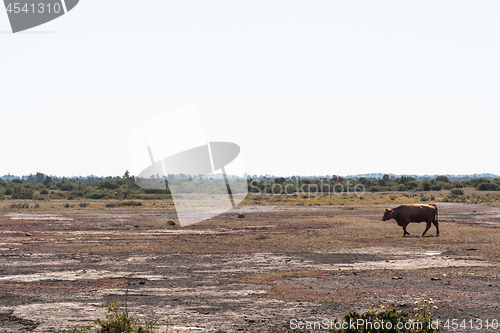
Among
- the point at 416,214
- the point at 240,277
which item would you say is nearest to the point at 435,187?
the point at 416,214

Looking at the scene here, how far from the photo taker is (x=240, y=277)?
1473cm

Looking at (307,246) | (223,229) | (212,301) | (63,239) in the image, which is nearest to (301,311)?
(212,301)

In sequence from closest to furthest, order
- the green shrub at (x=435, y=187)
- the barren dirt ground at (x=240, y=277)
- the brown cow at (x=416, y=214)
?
the barren dirt ground at (x=240, y=277) → the brown cow at (x=416, y=214) → the green shrub at (x=435, y=187)

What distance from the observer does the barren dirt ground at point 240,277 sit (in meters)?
10.4

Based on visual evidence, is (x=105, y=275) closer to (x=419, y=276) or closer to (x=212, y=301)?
(x=212, y=301)

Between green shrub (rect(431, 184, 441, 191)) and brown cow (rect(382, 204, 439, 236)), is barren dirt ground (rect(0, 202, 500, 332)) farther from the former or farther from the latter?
green shrub (rect(431, 184, 441, 191))

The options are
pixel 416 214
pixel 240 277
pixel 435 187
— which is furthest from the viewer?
pixel 435 187

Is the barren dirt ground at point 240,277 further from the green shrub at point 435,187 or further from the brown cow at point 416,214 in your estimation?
the green shrub at point 435,187

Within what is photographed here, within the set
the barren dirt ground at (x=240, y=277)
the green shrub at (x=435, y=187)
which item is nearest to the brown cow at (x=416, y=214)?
the barren dirt ground at (x=240, y=277)

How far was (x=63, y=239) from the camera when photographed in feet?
84.7

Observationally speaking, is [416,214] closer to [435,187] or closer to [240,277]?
[240,277]

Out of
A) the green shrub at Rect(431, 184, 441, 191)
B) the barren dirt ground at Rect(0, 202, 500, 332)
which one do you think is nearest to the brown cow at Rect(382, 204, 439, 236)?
the barren dirt ground at Rect(0, 202, 500, 332)

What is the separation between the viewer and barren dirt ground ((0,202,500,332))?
1039cm

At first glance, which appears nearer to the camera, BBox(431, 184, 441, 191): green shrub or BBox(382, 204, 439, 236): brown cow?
BBox(382, 204, 439, 236): brown cow
